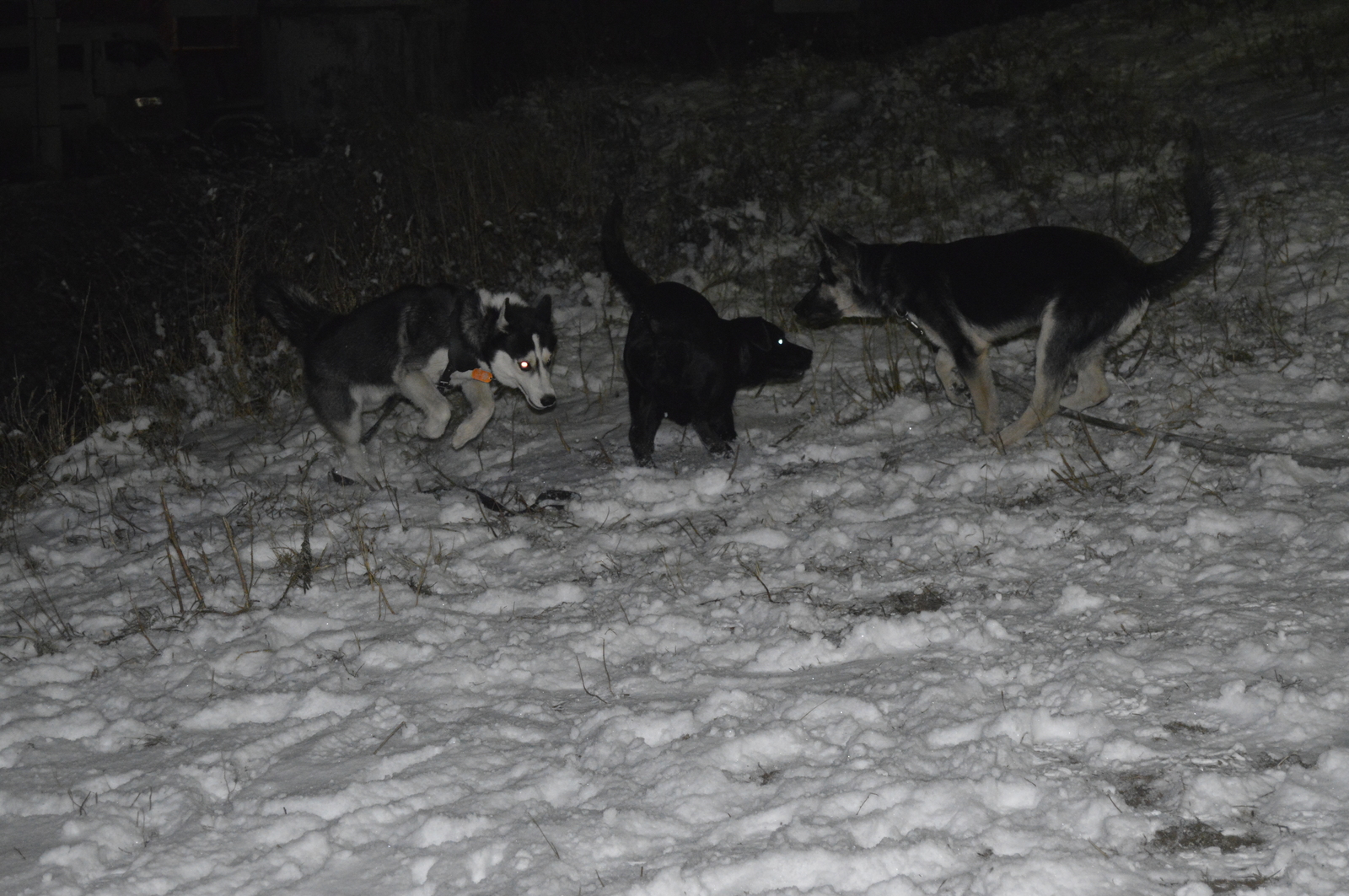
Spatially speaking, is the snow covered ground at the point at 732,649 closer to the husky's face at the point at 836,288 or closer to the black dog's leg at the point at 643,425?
the black dog's leg at the point at 643,425

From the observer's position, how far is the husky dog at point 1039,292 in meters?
6.14

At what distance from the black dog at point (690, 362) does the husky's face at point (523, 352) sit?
1.57 feet

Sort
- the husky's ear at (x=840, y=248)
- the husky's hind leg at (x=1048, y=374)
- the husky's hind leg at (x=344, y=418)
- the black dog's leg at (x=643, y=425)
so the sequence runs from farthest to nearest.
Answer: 1. the husky's ear at (x=840, y=248)
2. the husky's hind leg at (x=344, y=418)
3. the black dog's leg at (x=643, y=425)
4. the husky's hind leg at (x=1048, y=374)

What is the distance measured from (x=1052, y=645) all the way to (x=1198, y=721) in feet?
2.20

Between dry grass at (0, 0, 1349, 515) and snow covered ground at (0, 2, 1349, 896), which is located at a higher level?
dry grass at (0, 0, 1349, 515)

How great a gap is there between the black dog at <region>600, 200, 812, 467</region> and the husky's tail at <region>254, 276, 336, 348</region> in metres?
1.83

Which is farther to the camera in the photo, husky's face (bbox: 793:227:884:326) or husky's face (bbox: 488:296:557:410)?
husky's face (bbox: 793:227:884:326)

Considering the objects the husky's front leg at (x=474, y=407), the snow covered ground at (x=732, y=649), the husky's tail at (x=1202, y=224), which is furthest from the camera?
the husky's front leg at (x=474, y=407)

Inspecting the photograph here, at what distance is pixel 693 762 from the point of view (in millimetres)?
3803

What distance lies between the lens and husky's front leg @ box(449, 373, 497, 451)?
700 centimetres

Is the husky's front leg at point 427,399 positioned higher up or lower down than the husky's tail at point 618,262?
lower down

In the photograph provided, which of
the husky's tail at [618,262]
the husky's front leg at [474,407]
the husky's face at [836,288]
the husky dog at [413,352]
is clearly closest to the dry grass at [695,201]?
the husky's face at [836,288]

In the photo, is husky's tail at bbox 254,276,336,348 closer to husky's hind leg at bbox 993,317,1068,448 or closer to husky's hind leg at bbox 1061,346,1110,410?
husky's hind leg at bbox 993,317,1068,448

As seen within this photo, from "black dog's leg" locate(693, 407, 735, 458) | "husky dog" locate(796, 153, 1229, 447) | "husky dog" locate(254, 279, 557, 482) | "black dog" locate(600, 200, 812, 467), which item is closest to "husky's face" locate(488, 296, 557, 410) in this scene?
"husky dog" locate(254, 279, 557, 482)
